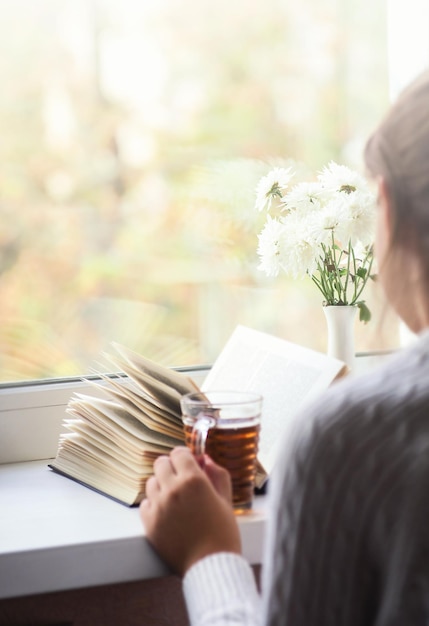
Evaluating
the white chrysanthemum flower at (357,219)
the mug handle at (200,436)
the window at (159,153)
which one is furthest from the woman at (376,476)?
the window at (159,153)

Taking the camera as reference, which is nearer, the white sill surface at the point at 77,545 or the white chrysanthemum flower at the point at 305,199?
the white sill surface at the point at 77,545

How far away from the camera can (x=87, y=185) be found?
1.47 meters

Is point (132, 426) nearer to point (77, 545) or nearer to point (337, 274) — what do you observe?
point (77, 545)

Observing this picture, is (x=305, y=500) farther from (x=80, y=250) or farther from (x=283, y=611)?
(x=80, y=250)

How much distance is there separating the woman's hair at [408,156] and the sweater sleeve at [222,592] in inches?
13.9

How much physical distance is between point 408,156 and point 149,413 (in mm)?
498

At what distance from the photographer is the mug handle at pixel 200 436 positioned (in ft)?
3.23

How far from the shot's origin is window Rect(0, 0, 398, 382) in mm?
1443

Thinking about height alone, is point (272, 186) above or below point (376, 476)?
above

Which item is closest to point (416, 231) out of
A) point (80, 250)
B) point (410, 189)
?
point (410, 189)

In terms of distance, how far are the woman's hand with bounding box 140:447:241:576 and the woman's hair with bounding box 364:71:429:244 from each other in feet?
1.13

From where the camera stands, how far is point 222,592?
85 cm

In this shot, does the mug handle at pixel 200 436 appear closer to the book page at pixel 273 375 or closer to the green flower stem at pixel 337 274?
the book page at pixel 273 375

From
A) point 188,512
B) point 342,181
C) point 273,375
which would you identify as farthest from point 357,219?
point 188,512
